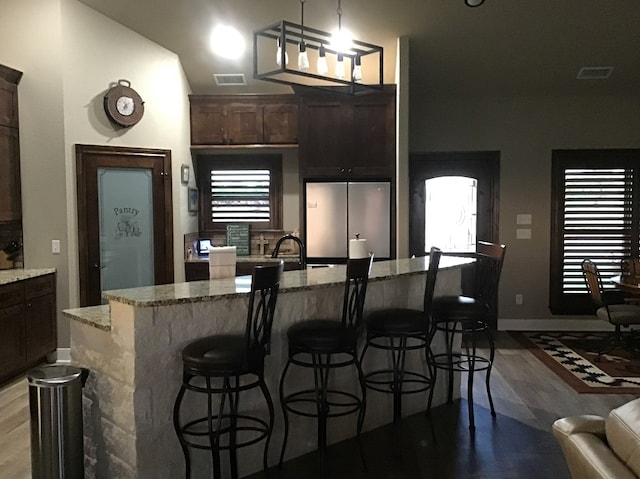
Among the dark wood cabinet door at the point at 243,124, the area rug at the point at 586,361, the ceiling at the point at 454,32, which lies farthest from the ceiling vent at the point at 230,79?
the area rug at the point at 586,361

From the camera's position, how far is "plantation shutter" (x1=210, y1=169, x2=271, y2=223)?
22.4 feet

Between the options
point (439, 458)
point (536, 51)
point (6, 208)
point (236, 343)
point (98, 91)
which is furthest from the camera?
point (536, 51)

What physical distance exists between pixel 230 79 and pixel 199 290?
392 cm

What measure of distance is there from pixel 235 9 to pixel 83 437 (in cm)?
388

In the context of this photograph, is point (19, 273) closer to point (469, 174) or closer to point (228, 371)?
point (228, 371)

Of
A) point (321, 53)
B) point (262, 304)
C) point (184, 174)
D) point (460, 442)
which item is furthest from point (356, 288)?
point (184, 174)

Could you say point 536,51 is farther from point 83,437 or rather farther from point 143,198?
point 83,437

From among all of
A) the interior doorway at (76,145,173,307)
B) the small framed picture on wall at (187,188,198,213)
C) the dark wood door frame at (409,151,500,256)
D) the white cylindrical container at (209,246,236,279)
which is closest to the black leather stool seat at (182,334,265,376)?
the white cylindrical container at (209,246,236,279)

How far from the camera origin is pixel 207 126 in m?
6.47

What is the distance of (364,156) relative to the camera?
613 centimetres

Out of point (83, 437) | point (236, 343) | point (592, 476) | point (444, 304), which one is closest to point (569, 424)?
point (592, 476)

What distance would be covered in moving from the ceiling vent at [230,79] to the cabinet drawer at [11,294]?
116 inches

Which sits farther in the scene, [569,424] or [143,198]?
[143,198]

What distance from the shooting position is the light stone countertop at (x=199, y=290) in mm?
2762
